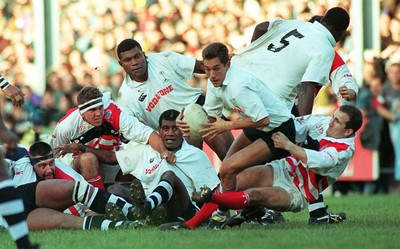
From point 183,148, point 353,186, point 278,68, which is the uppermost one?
point 278,68

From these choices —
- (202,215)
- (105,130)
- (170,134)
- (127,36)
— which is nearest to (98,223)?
(202,215)

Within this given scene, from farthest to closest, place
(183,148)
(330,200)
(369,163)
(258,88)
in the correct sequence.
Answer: (369,163) < (330,200) < (183,148) < (258,88)

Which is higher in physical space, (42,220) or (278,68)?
(278,68)

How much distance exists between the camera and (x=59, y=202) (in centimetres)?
1070

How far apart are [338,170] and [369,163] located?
22.6 feet

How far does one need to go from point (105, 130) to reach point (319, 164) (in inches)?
105

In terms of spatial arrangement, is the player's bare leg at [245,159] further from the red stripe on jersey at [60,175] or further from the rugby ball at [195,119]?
the red stripe on jersey at [60,175]

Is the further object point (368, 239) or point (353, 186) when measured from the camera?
point (353, 186)

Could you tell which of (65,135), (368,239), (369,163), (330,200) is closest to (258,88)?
(368,239)

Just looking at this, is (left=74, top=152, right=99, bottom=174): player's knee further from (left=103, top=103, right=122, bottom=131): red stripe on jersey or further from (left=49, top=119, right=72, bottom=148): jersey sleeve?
(left=103, top=103, right=122, bottom=131): red stripe on jersey

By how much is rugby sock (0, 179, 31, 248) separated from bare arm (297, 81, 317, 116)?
431cm

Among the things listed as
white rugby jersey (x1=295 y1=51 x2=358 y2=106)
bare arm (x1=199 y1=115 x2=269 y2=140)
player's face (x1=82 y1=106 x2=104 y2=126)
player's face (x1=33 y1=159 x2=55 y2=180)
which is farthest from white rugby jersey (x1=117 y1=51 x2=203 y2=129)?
bare arm (x1=199 y1=115 x2=269 y2=140)

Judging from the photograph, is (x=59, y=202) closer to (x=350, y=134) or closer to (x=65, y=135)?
(x=65, y=135)

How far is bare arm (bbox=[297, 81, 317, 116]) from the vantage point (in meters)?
11.9
